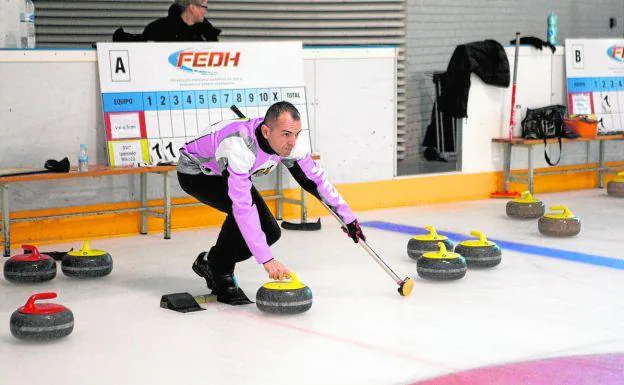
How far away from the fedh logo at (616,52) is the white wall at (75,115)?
3.45 metres

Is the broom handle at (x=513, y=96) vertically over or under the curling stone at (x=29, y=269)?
over

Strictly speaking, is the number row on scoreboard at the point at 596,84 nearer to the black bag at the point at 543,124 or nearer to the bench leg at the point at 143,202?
the black bag at the point at 543,124

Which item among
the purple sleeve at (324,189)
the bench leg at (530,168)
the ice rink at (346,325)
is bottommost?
the ice rink at (346,325)

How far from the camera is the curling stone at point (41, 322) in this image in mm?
5410

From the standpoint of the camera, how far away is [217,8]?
1234 cm

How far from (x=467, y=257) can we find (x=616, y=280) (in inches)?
40.3

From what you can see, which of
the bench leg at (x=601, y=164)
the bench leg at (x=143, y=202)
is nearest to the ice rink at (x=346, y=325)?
the bench leg at (x=143, y=202)

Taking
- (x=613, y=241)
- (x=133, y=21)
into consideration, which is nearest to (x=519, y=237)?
(x=613, y=241)

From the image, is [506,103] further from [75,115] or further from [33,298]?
[33,298]

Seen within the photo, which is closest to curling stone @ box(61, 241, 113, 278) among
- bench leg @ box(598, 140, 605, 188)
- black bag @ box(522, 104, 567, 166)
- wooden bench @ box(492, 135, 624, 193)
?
wooden bench @ box(492, 135, 624, 193)

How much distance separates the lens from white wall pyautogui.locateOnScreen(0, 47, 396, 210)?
8.38 metres

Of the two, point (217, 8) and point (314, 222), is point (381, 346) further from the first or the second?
point (217, 8)

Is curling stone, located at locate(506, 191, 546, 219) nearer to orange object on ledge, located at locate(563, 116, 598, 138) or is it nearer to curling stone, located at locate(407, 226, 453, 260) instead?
orange object on ledge, located at locate(563, 116, 598, 138)

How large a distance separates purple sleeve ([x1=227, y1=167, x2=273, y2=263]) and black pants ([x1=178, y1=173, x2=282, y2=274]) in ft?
1.77
